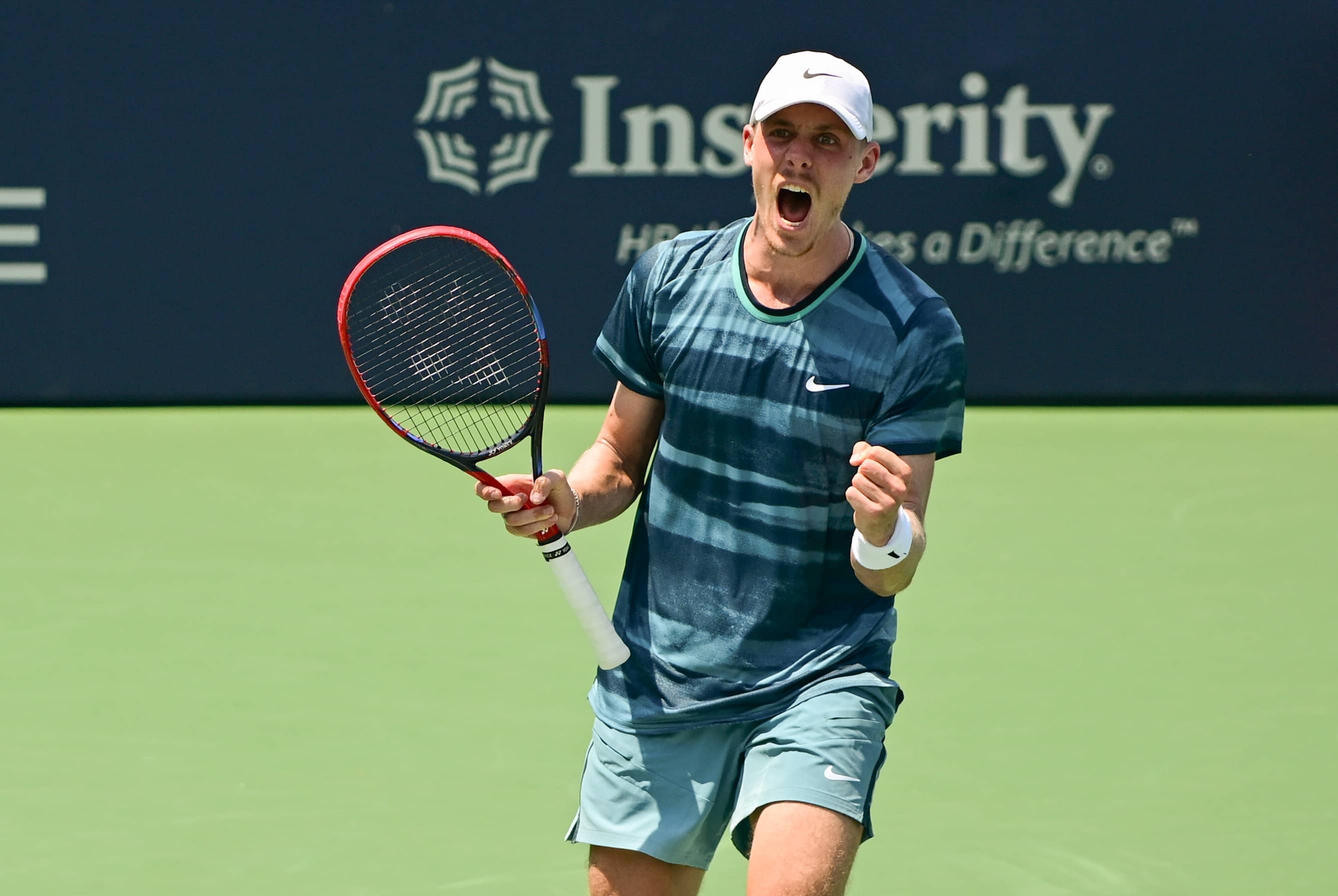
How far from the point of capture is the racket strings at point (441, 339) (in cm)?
701

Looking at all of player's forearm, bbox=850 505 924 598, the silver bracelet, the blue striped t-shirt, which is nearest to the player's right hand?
the silver bracelet

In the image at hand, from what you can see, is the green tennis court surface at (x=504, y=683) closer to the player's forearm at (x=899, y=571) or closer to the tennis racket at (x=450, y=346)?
the tennis racket at (x=450, y=346)

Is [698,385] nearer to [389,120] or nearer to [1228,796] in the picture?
[1228,796]

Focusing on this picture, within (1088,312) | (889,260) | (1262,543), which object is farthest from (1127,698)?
(1088,312)

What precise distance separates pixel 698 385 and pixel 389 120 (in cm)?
732

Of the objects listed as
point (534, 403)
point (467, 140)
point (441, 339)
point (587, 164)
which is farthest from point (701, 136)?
point (534, 403)

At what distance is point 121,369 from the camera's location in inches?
409

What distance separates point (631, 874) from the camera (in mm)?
3291

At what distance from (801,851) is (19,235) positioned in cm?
824

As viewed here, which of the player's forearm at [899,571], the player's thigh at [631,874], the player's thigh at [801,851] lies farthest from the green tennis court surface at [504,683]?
the player's forearm at [899,571]

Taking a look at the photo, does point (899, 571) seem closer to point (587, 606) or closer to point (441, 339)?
point (587, 606)

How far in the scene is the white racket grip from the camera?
→ 3357mm

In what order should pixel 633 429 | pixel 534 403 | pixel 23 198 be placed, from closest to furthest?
pixel 633 429 < pixel 534 403 < pixel 23 198

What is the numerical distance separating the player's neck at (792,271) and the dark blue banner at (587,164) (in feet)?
22.8
